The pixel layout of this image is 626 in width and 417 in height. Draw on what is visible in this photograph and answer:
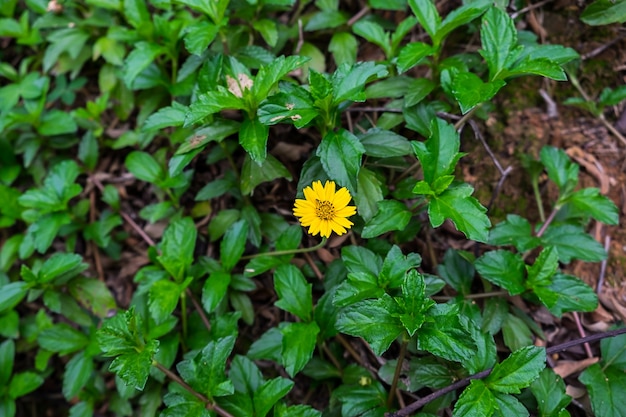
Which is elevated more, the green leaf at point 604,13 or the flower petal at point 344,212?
the green leaf at point 604,13

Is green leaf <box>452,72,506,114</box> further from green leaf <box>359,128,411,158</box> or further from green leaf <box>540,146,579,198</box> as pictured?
green leaf <box>540,146,579,198</box>

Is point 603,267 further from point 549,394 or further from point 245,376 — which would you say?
point 245,376

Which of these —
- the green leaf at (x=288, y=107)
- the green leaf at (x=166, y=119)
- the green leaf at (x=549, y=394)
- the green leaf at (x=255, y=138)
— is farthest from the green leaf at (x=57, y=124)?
the green leaf at (x=549, y=394)

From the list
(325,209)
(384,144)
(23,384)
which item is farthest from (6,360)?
(384,144)

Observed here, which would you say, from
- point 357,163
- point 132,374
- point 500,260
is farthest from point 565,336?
point 132,374

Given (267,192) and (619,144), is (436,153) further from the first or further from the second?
(619,144)

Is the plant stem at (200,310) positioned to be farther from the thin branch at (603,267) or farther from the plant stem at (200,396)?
the thin branch at (603,267)
